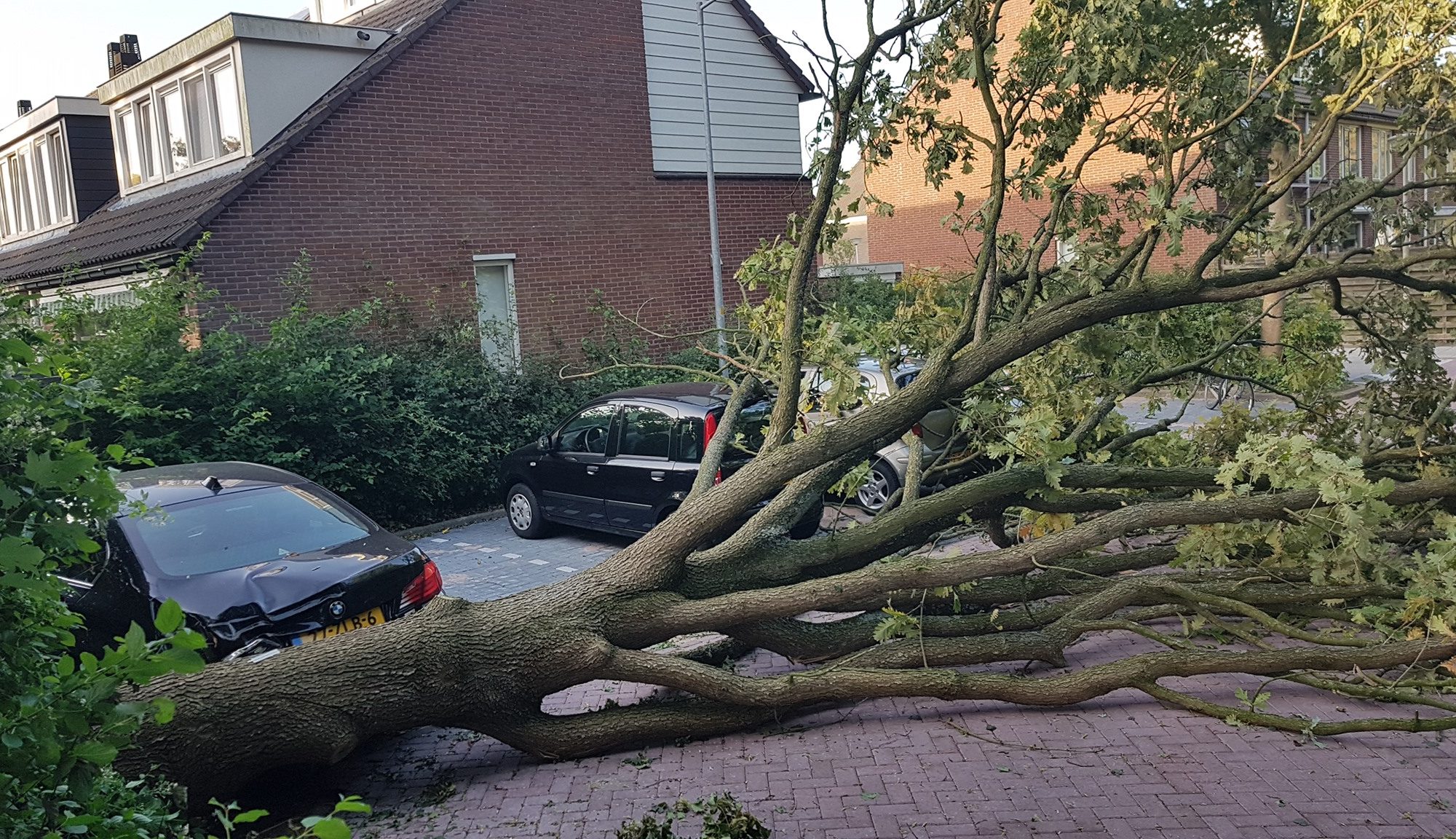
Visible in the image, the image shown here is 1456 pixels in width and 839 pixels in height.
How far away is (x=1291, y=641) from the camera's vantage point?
22.2ft

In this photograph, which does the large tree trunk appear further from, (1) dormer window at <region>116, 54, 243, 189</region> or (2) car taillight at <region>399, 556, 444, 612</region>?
(1) dormer window at <region>116, 54, 243, 189</region>

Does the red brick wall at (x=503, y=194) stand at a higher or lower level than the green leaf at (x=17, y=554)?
higher

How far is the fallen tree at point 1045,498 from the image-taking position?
533 centimetres

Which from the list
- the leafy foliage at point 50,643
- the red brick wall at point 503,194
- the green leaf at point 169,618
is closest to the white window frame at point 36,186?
the red brick wall at point 503,194

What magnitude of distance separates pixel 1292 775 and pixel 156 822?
4.62 metres

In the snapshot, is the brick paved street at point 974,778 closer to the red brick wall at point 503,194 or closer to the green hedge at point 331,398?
the green hedge at point 331,398

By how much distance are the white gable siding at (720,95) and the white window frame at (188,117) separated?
608 centimetres

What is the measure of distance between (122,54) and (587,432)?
46.9ft

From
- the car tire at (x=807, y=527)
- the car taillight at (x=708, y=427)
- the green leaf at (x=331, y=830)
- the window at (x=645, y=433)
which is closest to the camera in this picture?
the green leaf at (x=331, y=830)

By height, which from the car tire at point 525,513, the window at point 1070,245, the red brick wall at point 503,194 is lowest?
the car tire at point 525,513

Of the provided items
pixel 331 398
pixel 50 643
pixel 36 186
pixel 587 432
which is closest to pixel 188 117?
pixel 331 398

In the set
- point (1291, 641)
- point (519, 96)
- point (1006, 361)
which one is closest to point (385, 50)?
point (519, 96)

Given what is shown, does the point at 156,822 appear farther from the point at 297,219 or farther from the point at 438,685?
the point at 297,219

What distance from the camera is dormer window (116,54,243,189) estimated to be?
14148 mm
